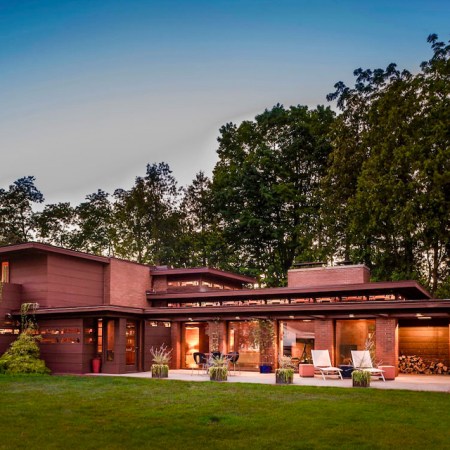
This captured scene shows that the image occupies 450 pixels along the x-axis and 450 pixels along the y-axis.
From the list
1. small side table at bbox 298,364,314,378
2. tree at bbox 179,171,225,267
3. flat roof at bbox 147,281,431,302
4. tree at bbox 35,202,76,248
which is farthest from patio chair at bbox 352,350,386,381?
tree at bbox 35,202,76,248

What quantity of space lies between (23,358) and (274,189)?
21.0 meters

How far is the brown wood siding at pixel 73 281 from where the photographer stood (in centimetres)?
2553

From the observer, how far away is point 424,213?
2748 centimetres

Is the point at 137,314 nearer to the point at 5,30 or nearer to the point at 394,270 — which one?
the point at 5,30

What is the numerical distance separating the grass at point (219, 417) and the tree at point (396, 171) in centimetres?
1450

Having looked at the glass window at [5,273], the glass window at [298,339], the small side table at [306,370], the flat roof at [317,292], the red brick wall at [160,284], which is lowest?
the small side table at [306,370]

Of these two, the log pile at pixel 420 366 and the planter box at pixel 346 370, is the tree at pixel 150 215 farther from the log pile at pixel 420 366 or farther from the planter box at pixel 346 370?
the planter box at pixel 346 370

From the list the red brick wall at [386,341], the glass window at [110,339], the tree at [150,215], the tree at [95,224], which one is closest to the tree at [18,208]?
the tree at [95,224]

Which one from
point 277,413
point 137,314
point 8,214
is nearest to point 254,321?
point 137,314

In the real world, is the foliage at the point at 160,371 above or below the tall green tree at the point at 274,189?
below

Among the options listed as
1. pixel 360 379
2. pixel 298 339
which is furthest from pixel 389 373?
pixel 298 339

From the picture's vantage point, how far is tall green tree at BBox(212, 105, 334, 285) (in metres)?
38.8

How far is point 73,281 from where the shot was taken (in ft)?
86.8

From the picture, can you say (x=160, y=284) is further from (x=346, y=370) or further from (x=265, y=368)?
(x=346, y=370)
